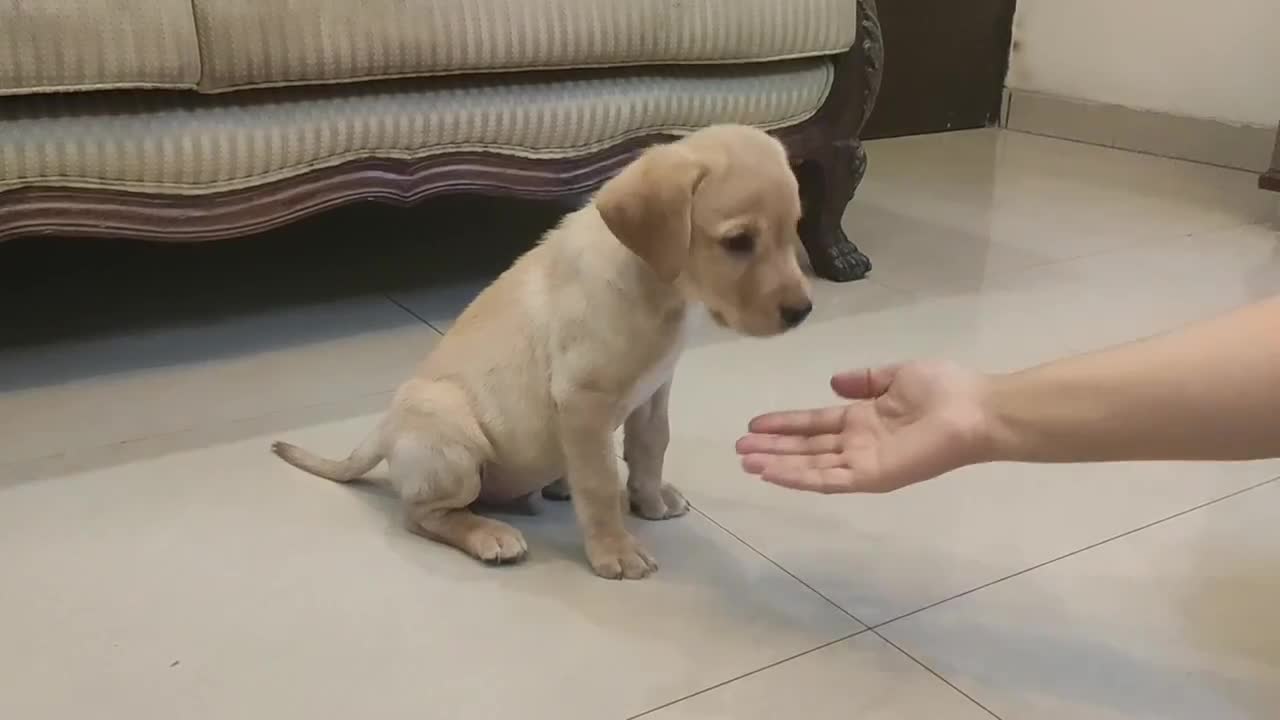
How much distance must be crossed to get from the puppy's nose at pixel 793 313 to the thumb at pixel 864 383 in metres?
0.09

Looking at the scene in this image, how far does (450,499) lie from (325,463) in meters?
0.29

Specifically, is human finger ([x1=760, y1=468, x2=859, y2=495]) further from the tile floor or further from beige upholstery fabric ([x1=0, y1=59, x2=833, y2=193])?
beige upholstery fabric ([x1=0, y1=59, x2=833, y2=193])

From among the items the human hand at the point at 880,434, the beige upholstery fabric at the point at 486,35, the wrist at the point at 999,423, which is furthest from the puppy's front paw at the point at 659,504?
the beige upholstery fabric at the point at 486,35

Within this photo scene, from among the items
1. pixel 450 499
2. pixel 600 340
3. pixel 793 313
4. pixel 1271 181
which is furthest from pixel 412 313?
pixel 1271 181

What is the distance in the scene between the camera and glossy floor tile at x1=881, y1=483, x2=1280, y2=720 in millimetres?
1181

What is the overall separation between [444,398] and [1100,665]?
84 cm

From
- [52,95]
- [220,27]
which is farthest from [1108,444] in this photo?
[52,95]

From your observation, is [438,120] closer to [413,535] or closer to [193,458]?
[193,458]

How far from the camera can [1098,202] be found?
3.29m

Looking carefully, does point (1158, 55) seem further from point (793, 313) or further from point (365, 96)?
point (793, 313)

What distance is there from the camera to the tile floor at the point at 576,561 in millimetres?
1193

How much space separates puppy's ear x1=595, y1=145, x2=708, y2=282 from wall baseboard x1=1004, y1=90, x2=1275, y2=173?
9.85 feet

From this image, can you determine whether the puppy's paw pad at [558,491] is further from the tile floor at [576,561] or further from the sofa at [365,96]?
the sofa at [365,96]

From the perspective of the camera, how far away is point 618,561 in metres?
1.40
